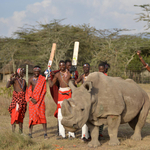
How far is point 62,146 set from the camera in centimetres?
559

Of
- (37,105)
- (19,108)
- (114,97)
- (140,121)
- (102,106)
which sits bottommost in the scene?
(140,121)

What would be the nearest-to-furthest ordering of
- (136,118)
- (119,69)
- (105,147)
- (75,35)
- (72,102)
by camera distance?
(72,102)
(105,147)
(136,118)
(119,69)
(75,35)

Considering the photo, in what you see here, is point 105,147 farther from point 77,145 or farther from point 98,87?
point 98,87

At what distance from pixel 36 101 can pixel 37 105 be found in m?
0.12

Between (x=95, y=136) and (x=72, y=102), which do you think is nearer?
(x=72, y=102)

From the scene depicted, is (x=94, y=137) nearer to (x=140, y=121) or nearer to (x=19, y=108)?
(x=140, y=121)

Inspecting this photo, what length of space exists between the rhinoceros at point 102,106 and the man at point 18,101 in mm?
1841

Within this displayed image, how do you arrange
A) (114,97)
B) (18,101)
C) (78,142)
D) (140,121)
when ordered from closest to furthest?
(114,97) < (78,142) < (140,121) < (18,101)

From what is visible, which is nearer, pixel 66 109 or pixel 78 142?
pixel 66 109

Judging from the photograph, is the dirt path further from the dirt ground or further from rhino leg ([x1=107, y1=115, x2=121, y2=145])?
rhino leg ([x1=107, y1=115, x2=121, y2=145])

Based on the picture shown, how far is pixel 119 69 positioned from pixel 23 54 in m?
18.1

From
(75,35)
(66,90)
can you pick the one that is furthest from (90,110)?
(75,35)

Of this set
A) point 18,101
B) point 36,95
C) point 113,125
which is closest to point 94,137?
point 113,125

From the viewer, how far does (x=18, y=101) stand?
6.68m
